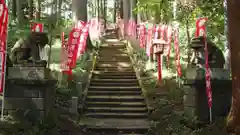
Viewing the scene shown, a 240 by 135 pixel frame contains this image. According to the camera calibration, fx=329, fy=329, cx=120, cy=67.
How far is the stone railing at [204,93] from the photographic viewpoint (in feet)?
31.4

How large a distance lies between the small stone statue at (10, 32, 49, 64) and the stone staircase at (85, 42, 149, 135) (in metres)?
3.04

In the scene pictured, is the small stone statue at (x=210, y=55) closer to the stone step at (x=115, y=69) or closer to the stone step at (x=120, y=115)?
the stone step at (x=120, y=115)

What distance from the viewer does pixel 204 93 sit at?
9680 mm

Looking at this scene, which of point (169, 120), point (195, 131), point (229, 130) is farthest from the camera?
point (169, 120)

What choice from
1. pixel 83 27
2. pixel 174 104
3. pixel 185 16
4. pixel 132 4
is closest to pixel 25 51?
pixel 174 104

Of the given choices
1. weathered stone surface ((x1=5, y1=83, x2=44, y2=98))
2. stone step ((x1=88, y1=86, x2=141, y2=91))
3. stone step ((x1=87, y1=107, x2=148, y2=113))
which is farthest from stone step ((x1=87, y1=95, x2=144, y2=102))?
weathered stone surface ((x1=5, y1=83, x2=44, y2=98))

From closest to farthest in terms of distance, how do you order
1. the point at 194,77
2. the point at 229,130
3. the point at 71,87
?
the point at 229,130 → the point at 194,77 → the point at 71,87

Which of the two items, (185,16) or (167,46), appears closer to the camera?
(167,46)

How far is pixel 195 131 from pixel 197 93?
4.04ft

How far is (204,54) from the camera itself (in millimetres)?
9758

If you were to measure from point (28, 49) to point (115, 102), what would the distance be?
4863mm

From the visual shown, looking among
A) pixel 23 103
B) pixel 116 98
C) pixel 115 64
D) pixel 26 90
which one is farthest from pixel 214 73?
pixel 115 64

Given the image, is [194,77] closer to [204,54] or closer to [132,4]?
[204,54]

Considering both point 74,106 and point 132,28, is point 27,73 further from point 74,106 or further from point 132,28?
point 132,28
